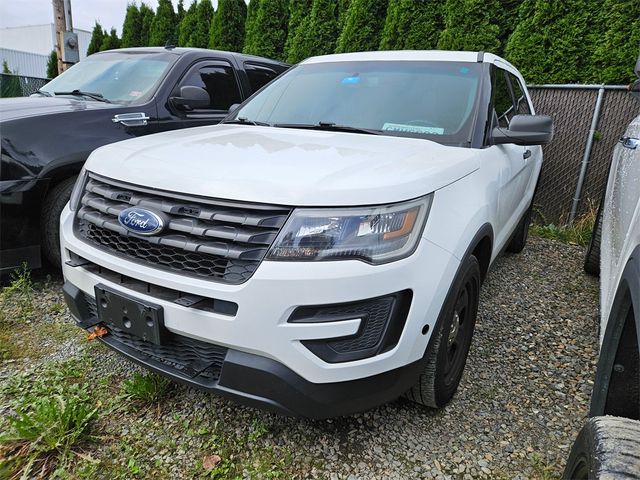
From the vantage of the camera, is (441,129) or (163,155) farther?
(441,129)

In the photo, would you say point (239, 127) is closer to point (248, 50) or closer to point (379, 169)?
point (379, 169)

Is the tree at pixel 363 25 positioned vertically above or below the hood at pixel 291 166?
above

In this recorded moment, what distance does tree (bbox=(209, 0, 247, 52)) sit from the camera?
948 centimetres

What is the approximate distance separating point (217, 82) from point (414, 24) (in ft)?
11.2

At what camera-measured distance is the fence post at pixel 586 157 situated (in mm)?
5336

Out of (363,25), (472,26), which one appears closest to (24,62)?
(363,25)

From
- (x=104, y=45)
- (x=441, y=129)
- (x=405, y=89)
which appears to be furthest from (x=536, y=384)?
(x=104, y=45)

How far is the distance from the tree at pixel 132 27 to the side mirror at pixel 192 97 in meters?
10.3

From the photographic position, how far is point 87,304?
2107mm

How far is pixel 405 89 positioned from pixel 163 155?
59.0 inches

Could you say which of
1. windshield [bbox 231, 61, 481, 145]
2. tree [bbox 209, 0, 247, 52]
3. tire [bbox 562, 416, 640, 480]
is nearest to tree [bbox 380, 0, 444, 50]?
windshield [bbox 231, 61, 481, 145]

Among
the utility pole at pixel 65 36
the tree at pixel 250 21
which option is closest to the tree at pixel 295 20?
the tree at pixel 250 21

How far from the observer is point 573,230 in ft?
18.0

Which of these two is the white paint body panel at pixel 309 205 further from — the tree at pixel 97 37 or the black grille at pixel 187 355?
the tree at pixel 97 37
